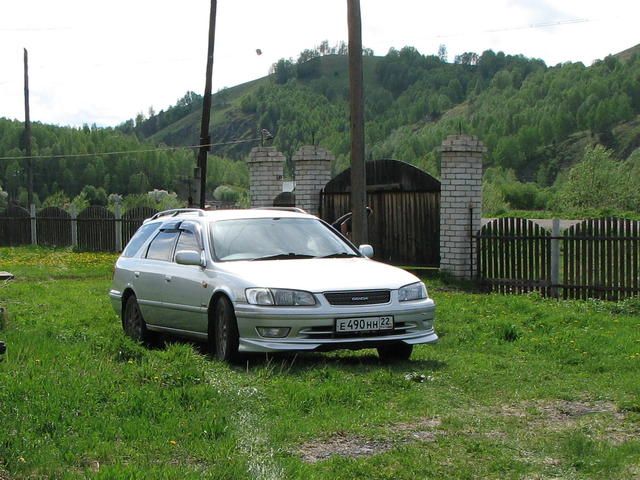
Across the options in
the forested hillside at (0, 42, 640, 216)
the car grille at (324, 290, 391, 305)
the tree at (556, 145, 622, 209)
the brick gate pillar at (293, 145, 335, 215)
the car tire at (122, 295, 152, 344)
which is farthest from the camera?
the forested hillside at (0, 42, 640, 216)

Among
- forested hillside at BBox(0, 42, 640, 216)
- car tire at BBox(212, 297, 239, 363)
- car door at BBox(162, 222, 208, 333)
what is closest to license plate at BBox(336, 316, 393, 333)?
car tire at BBox(212, 297, 239, 363)

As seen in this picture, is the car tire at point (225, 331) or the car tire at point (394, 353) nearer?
the car tire at point (225, 331)

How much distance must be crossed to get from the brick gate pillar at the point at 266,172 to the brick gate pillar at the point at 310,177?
138 centimetres

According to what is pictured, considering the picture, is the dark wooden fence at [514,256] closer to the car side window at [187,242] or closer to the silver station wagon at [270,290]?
the silver station wagon at [270,290]

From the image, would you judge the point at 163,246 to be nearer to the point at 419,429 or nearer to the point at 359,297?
the point at 359,297

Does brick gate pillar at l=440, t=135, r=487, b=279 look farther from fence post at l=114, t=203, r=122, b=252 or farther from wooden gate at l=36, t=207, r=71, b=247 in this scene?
wooden gate at l=36, t=207, r=71, b=247

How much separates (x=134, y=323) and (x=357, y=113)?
221 inches

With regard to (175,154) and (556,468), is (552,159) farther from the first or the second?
(556,468)

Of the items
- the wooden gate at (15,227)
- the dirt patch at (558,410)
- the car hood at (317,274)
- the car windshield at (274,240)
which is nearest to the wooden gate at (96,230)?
the wooden gate at (15,227)

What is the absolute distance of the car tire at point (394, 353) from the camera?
32.1 feet

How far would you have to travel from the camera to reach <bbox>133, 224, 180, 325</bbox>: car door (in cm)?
1114

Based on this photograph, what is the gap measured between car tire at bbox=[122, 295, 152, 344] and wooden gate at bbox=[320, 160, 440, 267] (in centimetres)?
936

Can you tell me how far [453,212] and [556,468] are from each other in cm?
1419

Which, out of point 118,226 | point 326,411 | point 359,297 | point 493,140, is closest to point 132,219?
point 118,226
